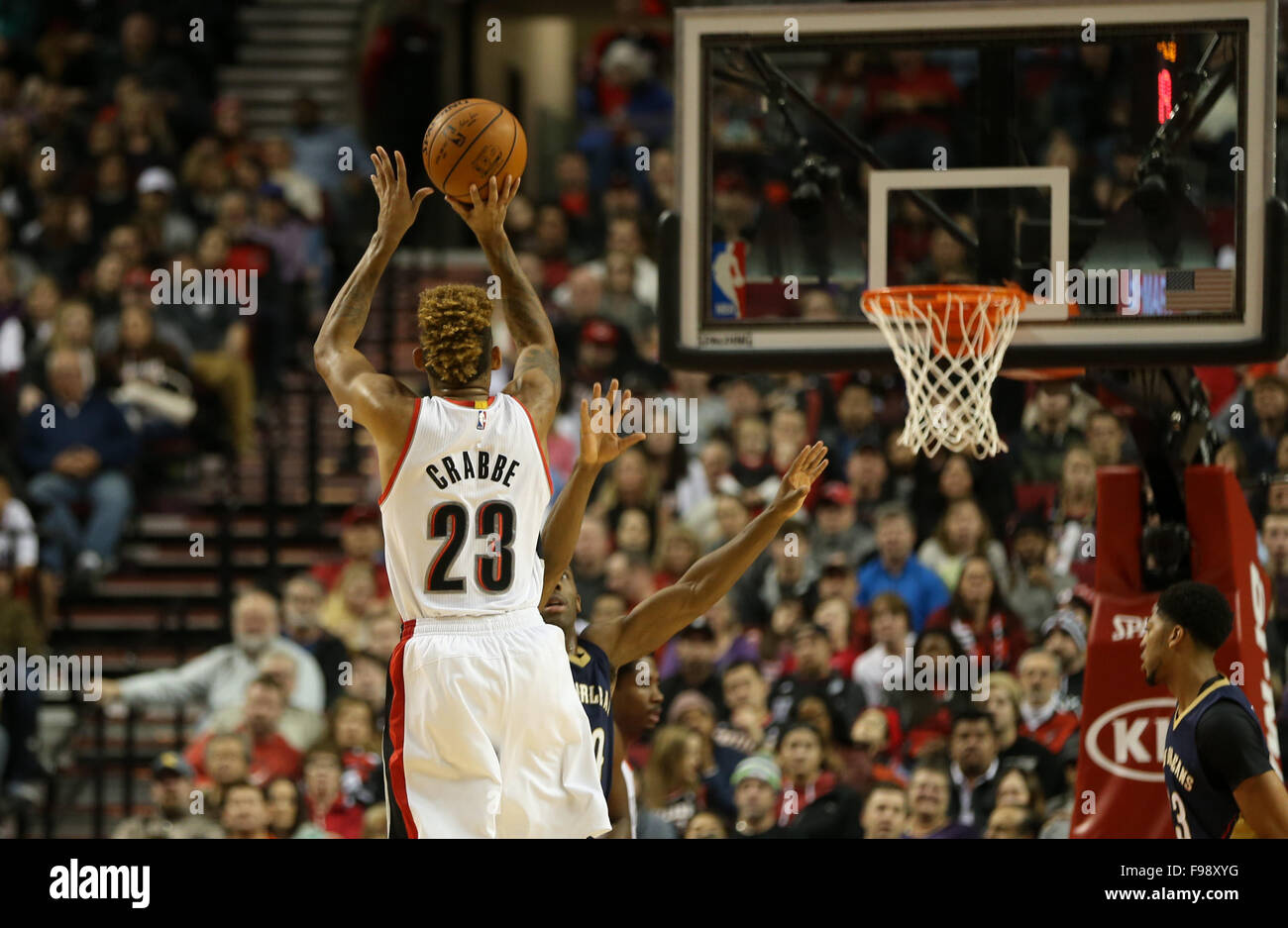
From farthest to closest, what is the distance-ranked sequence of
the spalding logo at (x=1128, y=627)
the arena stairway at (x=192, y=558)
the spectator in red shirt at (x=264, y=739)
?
the arena stairway at (x=192, y=558), the spectator in red shirt at (x=264, y=739), the spalding logo at (x=1128, y=627)

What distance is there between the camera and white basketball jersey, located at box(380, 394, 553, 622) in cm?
479

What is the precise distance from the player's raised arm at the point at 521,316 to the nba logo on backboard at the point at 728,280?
3.62 feet

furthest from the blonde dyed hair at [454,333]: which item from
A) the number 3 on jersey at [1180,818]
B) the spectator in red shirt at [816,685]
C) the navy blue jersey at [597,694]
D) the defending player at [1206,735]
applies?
the spectator in red shirt at [816,685]

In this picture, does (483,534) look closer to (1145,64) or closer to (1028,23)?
(1028,23)

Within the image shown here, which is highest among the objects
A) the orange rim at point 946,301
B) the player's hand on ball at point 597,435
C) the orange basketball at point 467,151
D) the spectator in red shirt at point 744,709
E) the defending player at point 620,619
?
the orange basketball at point 467,151

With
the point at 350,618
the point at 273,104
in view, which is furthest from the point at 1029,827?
the point at 273,104

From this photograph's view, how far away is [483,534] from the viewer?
15.8ft

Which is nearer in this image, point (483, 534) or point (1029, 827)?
point (483, 534)

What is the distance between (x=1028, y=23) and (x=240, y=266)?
5.84 m

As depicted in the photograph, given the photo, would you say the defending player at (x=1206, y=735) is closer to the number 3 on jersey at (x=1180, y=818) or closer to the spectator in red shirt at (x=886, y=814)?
the number 3 on jersey at (x=1180, y=818)

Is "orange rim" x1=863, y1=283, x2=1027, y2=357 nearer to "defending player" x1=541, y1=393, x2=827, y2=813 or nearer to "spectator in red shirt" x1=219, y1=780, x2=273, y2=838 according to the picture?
"defending player" x1=541, y1=393, x2=827, y2=813

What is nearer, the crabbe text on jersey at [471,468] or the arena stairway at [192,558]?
the crabbe text on jersey at [471,468]

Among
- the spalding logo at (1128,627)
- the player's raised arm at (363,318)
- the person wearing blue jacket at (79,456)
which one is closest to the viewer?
the player's raised arm at (363,318)

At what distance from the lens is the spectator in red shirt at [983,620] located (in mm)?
7895
